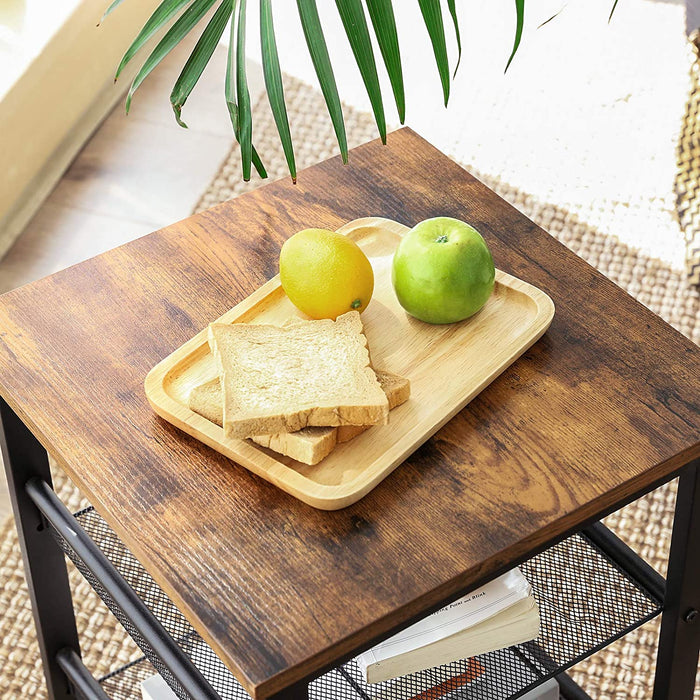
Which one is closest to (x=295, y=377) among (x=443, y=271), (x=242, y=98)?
(x=443, y=271)

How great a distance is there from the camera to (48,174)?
7.77ft

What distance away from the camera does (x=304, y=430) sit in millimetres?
874

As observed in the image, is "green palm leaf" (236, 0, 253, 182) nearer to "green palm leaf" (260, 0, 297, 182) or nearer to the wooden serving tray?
"green palm leaf" (260, 0, 297, 182)

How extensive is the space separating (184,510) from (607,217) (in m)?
1.60

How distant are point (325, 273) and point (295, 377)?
112 mm

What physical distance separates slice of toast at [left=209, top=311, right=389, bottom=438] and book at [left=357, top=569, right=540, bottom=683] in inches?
9.8

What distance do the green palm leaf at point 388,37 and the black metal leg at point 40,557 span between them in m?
0.52

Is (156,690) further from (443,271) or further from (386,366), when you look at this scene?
(443,271)

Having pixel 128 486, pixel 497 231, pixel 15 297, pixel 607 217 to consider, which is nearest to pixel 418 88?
pixel 607 217

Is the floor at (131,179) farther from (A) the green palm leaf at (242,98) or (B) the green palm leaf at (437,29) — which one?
(B) the green palm leaf at (437,29)

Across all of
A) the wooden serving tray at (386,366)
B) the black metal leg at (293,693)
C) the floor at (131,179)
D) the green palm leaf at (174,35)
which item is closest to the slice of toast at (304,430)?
the wooden serving tray at (386,366)

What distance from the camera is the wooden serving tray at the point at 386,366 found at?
2.82 ft

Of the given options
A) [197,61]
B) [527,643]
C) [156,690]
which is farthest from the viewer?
[156,690]

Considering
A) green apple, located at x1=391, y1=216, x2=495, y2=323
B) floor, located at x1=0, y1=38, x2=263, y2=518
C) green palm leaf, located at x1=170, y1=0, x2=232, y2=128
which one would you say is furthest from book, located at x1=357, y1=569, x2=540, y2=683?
floor, located at x1=0, y1=38, x2=263, y2=518
